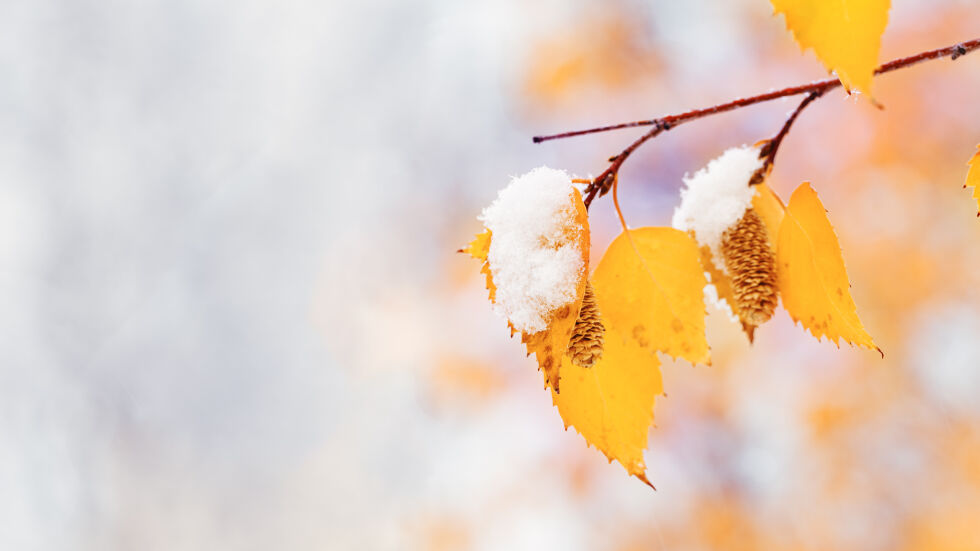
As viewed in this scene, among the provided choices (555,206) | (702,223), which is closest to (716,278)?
(702,223)

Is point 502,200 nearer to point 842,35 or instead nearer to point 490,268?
point 490,268

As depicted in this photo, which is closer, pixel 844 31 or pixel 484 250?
pixel 844 31

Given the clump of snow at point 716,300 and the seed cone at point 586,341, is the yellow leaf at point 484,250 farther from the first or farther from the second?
the clump of snow at point 716,300

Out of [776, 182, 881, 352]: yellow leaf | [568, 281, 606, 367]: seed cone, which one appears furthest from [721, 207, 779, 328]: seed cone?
[568, 281, 606, 367]: seed cone

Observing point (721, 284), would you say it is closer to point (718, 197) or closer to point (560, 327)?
point (718, 197)

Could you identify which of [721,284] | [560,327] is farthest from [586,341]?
[721,284]

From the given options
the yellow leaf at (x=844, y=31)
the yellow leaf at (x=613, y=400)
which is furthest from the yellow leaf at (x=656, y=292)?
the yellow leaf at (x=844, y=31)
